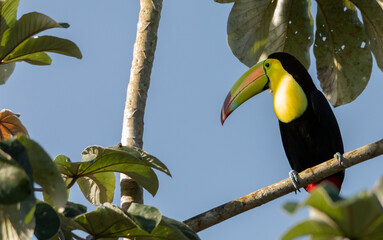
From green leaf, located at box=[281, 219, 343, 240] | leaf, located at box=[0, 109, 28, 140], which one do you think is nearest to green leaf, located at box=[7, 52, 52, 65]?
leaf, located at box=[0, 109, 28, 140]

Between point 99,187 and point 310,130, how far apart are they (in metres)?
1.98

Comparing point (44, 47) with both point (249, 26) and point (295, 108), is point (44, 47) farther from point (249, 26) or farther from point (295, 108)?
point (295, 108)

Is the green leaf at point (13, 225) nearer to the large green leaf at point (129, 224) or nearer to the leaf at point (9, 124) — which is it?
the large green leaf at point (129, 224)

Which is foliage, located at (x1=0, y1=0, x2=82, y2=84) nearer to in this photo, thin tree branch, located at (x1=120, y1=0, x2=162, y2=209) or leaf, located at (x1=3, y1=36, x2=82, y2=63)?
leaf, located at (x1=3, y1=36, x2=82, y2=63)

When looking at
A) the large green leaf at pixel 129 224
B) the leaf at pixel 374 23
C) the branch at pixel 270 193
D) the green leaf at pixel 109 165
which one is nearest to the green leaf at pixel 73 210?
the large green leaf at pixel 129 224

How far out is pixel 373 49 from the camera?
11.8 ft

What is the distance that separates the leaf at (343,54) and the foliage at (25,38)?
6.99 feet

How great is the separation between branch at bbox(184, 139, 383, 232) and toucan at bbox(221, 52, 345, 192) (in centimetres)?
151

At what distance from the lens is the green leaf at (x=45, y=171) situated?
1.40m

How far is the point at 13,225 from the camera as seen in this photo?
1.45 metres

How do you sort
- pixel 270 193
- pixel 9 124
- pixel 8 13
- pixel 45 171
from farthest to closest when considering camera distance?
pixel 9 124, pixel 270 193, pixel 8 13, pixel 45 171

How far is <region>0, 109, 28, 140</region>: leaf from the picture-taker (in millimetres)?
2674

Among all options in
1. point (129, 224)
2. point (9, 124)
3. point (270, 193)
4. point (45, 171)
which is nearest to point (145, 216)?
point (129, 224)

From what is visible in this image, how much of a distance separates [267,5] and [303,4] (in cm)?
28
